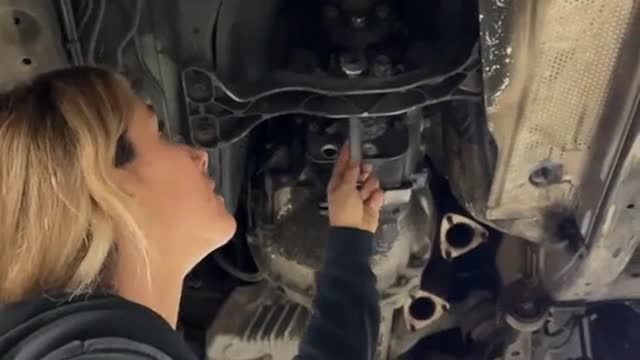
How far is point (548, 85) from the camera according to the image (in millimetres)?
1950

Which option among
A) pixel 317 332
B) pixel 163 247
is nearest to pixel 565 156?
pixel 317 332

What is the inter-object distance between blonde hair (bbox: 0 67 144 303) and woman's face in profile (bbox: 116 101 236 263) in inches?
2.0

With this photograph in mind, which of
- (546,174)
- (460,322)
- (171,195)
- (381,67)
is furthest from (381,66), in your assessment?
(460,322)

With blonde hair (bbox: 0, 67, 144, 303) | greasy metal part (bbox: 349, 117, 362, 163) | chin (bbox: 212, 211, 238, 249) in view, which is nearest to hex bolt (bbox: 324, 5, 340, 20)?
greasy metal part (bbox: 349, 117, 362, 163)

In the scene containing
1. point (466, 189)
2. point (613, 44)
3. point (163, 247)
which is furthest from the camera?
point (466, 189)

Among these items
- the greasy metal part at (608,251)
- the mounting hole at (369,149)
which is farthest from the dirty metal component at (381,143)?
the greasy metal part at (608,251)

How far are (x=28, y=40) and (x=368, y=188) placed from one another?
1.45ft

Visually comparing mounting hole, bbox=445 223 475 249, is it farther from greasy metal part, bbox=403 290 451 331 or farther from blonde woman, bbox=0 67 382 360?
blonde woman, bbox=0 67 382 360

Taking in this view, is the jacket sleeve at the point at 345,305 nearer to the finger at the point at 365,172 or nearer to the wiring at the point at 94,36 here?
the finger at the point at 365,172

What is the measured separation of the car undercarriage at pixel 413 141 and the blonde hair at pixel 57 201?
0.60ft

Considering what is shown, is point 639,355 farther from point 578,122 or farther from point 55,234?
point 55,234

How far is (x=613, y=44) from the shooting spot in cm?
190

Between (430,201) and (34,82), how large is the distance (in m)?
0.69

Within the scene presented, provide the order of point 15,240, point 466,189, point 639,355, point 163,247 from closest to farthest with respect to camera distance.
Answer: point 15,240 → point 163,247 → point 466,189 → point 639,355
